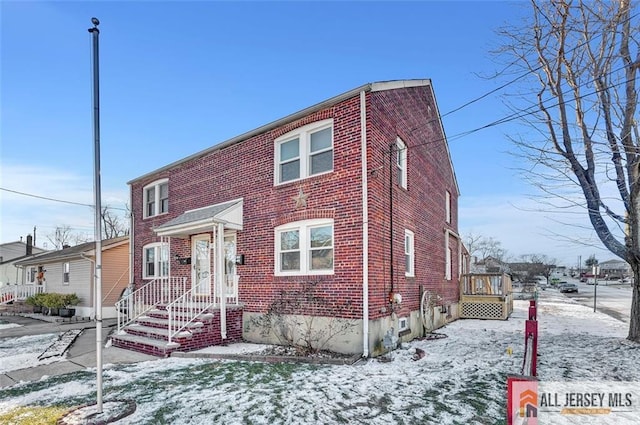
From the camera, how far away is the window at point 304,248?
888 centimetres

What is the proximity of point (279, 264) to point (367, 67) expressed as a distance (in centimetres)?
652

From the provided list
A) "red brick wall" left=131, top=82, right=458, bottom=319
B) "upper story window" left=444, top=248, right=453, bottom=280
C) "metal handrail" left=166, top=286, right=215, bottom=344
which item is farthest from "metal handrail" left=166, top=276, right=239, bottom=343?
"upper story window" left=444, top=248, right=453, bottom=280

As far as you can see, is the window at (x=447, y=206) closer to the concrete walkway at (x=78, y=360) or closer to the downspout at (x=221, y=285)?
the downspout at (x=221, y=285)

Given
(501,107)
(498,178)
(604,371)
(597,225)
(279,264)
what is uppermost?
(501,107)

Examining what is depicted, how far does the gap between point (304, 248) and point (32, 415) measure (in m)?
5.70

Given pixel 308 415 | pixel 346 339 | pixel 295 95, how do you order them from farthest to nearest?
pixel 295 95, pixel 346 339, pixel 308 415

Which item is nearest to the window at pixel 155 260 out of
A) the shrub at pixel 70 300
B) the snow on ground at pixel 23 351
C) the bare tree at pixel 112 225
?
the snow on ground at pixel 23 351

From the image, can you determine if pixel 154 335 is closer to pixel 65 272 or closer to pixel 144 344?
pixel 144 344

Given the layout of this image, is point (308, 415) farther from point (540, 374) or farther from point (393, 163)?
point (393, 163)

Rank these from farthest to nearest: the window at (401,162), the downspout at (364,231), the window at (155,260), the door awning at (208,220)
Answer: the window at (155,260)
the window at (401,162)
the door awning at (208,220)
the downspout at (364,231)

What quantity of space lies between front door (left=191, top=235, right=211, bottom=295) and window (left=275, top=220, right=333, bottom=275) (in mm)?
2983

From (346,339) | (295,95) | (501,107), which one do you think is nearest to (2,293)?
(295,95)

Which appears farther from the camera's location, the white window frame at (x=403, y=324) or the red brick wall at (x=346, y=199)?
the white window frame at (x=403, y=324)

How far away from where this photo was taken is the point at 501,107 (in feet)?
29.0
